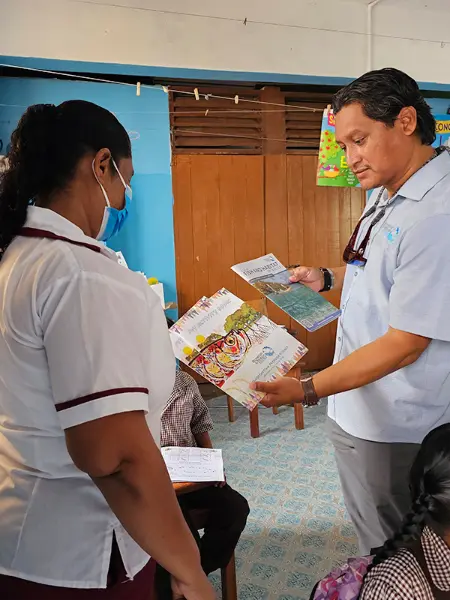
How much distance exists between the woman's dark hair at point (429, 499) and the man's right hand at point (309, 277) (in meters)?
0.64

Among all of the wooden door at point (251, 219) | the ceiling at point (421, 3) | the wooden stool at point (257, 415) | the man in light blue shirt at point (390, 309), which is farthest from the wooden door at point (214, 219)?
the man in light blue shirt at point (390, 309)

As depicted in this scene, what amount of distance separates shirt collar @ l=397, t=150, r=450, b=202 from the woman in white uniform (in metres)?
0.65

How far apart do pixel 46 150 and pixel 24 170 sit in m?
0.05

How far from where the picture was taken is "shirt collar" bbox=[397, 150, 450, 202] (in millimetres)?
1144

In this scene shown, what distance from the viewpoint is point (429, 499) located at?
99 cm

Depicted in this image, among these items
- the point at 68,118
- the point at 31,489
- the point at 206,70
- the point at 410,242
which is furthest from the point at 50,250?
the point at 206,70

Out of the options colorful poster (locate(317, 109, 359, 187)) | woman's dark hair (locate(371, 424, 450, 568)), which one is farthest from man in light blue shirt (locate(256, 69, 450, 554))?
colorful poster (locate(317, 109, 359, 187))

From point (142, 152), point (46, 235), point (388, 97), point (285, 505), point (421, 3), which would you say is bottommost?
point (285, 505)

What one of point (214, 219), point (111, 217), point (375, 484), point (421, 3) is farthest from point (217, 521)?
point (421, 3)

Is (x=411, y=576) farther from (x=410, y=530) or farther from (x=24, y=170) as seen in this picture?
(x=24, y=170)

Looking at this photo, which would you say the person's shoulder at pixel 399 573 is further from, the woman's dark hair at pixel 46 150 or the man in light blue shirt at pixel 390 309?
the woman's dark hair at pixel 46 150

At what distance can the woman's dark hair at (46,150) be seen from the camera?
2.65 ft

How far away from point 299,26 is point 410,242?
249cm

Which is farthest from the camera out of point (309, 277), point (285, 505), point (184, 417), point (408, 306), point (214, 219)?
point (214, 219)
